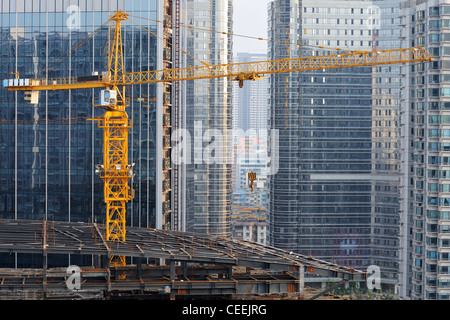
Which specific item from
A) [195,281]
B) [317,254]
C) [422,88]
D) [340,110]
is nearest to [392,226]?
[317,254]

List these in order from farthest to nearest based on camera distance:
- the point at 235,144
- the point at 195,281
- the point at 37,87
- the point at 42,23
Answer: the point at 235,144, the point at 42,23, the point at 37,87, the point at 195,281

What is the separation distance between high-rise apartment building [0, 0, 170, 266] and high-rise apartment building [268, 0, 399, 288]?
178 feet

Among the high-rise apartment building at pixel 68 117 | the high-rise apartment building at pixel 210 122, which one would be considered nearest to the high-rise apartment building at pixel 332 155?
the high-rise apartment building at pixel 210 122

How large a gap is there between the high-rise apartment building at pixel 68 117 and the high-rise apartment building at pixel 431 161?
34.1 meters

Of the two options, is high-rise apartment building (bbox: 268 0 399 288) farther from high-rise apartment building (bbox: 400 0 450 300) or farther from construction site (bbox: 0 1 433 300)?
construction site (bbox: 0 1 433 300)

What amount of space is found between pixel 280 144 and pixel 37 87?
65923mm

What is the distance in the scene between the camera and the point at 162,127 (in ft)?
287

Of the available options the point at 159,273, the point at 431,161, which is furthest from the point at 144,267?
the point at 431,161

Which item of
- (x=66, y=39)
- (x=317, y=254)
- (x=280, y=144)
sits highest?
(x=66, y=39)

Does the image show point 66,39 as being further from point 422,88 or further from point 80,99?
point 422,88

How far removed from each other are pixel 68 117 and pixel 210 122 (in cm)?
5849

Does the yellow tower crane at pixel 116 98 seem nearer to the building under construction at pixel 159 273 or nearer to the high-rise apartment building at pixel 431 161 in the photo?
the high-rise apartment building at pixel 431 161

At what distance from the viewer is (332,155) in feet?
458

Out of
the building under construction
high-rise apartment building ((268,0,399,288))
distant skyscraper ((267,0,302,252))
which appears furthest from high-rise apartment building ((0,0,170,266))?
high-rise apartment building ((268,0,399,288))
